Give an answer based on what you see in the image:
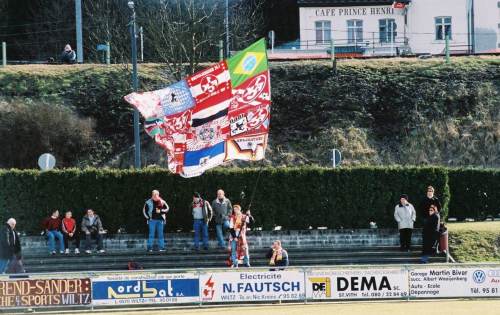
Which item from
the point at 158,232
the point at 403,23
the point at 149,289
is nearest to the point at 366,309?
the point at 149,289

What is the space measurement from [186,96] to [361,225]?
10.9m

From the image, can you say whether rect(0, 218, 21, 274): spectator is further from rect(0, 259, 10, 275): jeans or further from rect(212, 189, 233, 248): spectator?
rect(212, 189, 233, 248): spectator

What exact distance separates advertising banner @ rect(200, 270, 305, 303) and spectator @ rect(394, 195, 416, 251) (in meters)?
7.07

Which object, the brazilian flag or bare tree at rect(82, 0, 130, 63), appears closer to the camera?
the brazilian flag

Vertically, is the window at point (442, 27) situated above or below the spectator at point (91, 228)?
above

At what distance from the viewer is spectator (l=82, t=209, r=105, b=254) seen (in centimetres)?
3622

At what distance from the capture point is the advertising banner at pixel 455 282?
29.9m

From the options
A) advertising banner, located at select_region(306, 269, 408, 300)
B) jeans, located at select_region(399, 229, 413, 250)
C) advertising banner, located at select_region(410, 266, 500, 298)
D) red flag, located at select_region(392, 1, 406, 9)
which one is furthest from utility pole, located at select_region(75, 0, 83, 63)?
advertising banner, located at select_region(410, 266, 500, 298)

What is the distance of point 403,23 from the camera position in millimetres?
68938

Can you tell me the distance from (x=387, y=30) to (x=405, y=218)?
1342 inches

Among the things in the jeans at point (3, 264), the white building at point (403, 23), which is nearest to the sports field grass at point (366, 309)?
the jeans at point (3, 264)

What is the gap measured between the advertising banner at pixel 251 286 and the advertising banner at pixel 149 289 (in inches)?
A: 13.8

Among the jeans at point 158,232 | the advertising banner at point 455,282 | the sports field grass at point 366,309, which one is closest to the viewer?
the sports field grass at point 366,309

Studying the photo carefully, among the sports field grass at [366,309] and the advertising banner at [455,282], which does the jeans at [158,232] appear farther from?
the advertising banner at [455,282]
